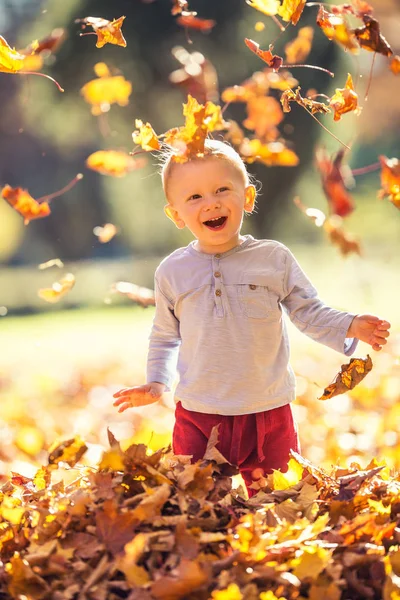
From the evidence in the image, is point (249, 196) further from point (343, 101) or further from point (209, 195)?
point (343, 101)

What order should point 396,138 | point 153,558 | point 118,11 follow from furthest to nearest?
point 396,138 < point 118,11 < point 153,558

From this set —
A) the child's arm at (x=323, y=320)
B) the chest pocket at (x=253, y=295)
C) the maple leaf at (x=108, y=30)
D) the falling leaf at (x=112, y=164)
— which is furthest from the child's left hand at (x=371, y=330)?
the falling leaf at (x=112, y=164)

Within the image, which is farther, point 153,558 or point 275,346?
point 275,346

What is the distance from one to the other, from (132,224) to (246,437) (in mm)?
6511

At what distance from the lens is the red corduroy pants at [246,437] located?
Result: 7.16 feet

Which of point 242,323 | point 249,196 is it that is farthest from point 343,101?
point 242,323

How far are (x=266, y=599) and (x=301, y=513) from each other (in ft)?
1.19

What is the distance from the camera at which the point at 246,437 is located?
220 centimetres

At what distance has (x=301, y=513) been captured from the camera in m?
1.85

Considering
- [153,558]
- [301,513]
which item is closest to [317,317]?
[301,513]

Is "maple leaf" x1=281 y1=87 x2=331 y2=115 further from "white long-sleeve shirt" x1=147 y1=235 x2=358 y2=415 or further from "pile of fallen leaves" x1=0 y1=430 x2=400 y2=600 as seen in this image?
"pile of fallen leaves" x1=0 y1=430 x2=400 y2=600

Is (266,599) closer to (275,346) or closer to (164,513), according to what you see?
(164,513)

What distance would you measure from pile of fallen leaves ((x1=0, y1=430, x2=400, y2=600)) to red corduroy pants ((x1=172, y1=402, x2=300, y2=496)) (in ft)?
0.45

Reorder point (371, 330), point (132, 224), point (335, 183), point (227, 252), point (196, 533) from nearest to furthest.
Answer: point (196, 533) < point (371, 330) < point (227, 252) < point (335, 183) < point (132, 224)
